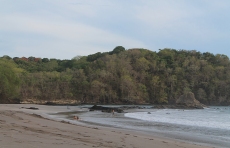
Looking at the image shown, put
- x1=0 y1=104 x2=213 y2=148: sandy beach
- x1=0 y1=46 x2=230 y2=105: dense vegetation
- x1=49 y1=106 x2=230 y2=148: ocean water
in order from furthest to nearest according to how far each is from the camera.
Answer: x1=0 y1=46 x2=230 y2=105: dense vegetation, x1=49 y1=106 x2=230 y2=148: ocean water, x1=0 y1=104 x2=213 y2=148: sandy beach

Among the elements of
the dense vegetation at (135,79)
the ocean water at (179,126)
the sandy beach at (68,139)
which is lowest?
the ocean water at (179,126)

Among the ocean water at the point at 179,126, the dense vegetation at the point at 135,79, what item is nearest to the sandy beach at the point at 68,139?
the ocean water at the point at 179,126

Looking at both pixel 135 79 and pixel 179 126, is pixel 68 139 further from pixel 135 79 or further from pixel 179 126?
pixel 135 79

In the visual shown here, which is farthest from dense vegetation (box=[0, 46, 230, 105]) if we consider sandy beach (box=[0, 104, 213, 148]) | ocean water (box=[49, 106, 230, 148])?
sandy beach (box=[0, 104, 213, 148])

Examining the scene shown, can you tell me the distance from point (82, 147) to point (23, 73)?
302 feet

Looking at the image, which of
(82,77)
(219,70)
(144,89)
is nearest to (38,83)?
(82,77)

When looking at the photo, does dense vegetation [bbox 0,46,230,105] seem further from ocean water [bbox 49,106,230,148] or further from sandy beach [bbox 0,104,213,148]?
sandy beach [bbox 0,104,213,148]

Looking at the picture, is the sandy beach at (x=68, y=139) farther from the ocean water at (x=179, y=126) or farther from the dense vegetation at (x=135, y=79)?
the dense vegetation at (x=135, y=79)

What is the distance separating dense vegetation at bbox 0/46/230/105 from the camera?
96.3 metres

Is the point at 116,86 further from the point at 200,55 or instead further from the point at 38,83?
the point at 200,55

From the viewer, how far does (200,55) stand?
4825 inches

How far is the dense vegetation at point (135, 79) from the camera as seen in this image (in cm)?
9631

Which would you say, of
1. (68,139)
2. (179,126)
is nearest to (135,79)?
(179,126)

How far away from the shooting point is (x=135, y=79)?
108438mm
